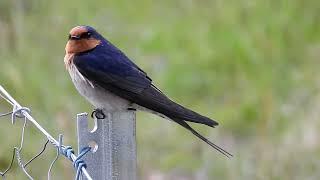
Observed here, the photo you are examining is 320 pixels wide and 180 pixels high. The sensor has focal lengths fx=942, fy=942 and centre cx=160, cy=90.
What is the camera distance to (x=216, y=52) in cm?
511

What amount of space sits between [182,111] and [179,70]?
249 cm

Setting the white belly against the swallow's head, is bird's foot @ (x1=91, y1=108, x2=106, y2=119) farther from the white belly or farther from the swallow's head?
the swallow's head

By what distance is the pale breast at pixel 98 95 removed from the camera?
2.74 metres

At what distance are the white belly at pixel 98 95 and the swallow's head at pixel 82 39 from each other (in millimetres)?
52

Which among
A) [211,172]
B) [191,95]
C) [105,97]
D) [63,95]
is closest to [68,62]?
[105,97]

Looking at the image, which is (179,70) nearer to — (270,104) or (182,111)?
(270,104)

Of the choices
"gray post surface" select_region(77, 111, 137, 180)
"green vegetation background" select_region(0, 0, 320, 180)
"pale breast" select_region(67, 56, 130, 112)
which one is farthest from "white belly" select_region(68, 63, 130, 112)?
"green vegetation background" select_region(0, 0, 320, 180)

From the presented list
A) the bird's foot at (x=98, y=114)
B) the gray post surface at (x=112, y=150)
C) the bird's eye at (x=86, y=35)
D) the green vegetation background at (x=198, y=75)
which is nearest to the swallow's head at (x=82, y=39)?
the bird's eye at (x=86, y=35)

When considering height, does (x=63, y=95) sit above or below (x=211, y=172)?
above

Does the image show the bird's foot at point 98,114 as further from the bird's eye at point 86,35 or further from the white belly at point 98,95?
the bird's eye at point 86,35

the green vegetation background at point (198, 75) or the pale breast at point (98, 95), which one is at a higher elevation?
the green vegetation background at point (198, 75)

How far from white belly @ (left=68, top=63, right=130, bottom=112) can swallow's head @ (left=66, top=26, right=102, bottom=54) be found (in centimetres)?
5

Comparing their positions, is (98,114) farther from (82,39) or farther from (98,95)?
(82,39)

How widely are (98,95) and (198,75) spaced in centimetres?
230
